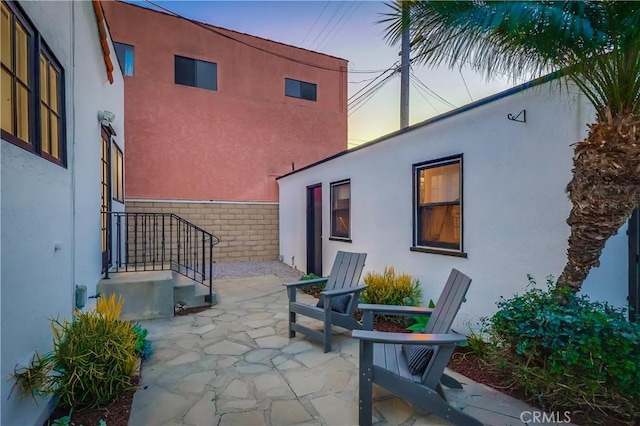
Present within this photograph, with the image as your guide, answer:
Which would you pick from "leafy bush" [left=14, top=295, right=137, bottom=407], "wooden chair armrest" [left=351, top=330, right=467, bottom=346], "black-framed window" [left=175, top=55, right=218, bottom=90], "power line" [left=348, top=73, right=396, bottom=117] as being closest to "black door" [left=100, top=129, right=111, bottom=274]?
"leafy bush" [left=14, top=295, right=137, bottom=407]

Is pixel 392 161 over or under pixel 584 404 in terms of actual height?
over

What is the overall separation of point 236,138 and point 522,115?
887 centimetres

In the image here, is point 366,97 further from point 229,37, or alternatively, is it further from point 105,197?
point 105,197

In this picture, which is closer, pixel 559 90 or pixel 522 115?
pixel 559 90

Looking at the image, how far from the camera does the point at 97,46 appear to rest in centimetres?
454

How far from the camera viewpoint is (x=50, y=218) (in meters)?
2.49

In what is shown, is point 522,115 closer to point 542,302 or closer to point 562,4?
point 562,4

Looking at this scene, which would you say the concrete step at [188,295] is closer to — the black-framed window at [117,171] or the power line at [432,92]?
the black-framed window at [117,171]

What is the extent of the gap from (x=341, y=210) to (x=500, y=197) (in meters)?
3.64

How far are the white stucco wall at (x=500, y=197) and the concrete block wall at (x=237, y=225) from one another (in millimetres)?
5874

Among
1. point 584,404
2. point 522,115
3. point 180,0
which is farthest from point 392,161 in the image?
point 180,0

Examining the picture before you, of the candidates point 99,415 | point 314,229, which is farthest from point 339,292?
point 314,229

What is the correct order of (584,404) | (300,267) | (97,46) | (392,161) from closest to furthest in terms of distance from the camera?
(584,404), (97,46), (392,161), (300,267)

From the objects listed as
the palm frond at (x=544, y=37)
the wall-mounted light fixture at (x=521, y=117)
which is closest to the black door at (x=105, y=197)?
the palm frond at (x=544, y=37)
